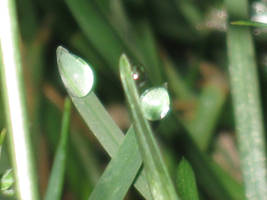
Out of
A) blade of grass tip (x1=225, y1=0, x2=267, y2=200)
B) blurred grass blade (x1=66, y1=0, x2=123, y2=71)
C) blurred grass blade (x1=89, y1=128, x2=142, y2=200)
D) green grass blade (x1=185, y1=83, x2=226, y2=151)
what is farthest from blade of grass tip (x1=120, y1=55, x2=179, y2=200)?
green grass blade (x1=185, y1=83, x2=226, y2=151)

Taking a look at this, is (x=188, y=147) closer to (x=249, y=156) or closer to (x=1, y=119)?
(x=249, y=156)

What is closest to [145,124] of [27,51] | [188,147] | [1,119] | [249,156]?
[249,156]

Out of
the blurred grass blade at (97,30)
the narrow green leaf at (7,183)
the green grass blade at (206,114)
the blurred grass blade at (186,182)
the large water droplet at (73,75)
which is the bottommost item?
the narrow green leaf at (7,183)

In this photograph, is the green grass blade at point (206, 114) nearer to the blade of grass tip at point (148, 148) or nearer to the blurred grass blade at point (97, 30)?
the blurred grass blade at point (97, 30)

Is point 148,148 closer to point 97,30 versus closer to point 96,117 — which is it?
point 96,117

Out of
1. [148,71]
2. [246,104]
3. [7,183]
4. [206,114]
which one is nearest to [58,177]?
[7,183]

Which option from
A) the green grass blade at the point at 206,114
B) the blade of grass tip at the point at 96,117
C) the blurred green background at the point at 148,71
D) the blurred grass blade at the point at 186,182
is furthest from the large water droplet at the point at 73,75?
the green grass blade at the point at 206,114
